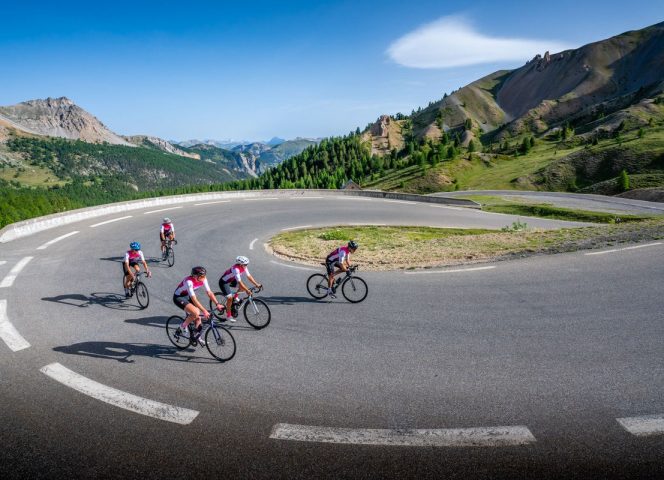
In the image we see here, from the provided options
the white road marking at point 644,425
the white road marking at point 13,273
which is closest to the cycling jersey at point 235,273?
the white road marking at point 644,425

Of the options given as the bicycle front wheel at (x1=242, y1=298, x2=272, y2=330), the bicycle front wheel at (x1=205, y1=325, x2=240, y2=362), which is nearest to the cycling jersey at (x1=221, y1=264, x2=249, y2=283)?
the bicycle front wheel at (x1=242, y1=298, x2=272, y2=330)

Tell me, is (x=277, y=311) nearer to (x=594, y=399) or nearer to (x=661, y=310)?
(x=594, y=399)

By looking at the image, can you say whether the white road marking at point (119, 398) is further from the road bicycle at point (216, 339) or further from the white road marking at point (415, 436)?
the road bicycle at point (216, 339)

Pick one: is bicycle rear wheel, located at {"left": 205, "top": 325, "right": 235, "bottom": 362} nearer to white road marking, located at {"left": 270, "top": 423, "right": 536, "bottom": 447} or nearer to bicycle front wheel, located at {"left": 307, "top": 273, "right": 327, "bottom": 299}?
white road marking, located at {"left": 270, "top": 423, "right": 536, "bottom": 447}

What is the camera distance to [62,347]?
8.79m

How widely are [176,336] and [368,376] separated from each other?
4707mm

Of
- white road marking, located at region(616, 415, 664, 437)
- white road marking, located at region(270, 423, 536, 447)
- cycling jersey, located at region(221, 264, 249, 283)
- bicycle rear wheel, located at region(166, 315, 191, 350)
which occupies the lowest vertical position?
white road marking, located at region(616, 415, 664, 437)

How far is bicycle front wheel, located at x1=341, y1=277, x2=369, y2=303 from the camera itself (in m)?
11.7

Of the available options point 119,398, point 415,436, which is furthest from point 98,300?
point 415,436

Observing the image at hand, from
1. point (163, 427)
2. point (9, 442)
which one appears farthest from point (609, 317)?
point (9, 442)

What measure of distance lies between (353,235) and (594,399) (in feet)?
62.6

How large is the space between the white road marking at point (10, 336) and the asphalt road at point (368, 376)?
136mm

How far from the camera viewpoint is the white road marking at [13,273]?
13.2 metres

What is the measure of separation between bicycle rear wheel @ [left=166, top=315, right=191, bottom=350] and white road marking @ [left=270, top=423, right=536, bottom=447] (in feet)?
13.2
